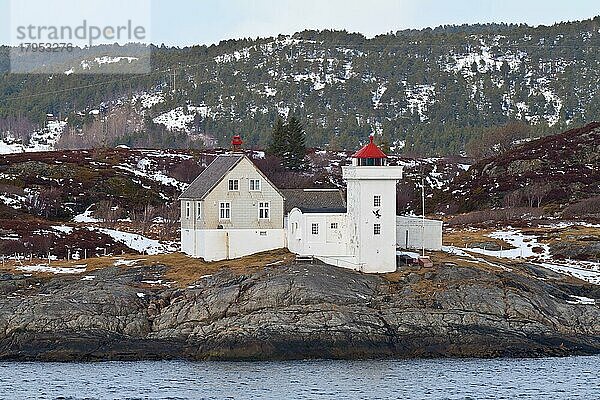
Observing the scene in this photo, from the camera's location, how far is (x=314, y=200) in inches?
3004

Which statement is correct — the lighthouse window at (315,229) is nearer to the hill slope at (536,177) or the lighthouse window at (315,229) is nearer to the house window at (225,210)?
the house window at (225,210)

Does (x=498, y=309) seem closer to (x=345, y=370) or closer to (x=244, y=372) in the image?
(x=345, y=370)

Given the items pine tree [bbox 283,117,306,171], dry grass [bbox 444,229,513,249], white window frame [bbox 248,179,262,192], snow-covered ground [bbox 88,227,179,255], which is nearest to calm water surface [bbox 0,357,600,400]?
white window frame [bbox 248,179,262,192]

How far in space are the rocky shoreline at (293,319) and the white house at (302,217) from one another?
430 centimetres

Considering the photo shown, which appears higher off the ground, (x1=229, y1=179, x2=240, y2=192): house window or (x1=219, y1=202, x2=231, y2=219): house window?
(x1=229, y1=179, x2=240, y2=192): house window

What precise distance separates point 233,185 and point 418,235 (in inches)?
515

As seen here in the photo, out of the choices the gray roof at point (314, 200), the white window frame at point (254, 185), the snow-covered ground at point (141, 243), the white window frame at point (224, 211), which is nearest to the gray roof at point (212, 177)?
the white window frame at point (224, 211)

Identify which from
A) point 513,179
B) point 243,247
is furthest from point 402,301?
point 513,179

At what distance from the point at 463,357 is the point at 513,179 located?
77.3m

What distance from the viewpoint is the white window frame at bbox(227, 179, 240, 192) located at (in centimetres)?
7444

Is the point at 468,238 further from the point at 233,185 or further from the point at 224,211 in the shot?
the point at 224,211

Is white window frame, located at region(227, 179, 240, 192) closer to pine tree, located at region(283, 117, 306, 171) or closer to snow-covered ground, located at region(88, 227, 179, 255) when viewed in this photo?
snow-covered ground, located at region(88, 227, 179, 255)

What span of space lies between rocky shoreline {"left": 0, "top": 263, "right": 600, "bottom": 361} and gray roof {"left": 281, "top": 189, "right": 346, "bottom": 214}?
29.8 ft

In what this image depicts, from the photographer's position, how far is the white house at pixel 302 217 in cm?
6988
